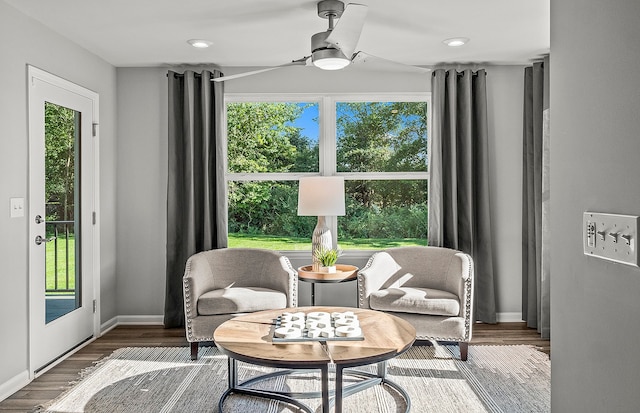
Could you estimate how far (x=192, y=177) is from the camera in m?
4.82

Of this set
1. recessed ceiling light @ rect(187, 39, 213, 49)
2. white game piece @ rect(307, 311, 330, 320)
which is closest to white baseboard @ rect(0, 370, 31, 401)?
white game piece @ rect(307, 311, 330, 320)

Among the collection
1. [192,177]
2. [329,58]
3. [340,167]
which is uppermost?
[329,58]

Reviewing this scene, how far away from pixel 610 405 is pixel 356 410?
1.98 metres

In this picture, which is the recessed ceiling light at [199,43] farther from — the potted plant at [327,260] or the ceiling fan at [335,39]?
the potted plant at [327,260]

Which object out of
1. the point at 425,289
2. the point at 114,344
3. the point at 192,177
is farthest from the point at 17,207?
the point at 425,289

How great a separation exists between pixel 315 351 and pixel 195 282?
1.68 m

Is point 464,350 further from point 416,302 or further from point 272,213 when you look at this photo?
point 272,213

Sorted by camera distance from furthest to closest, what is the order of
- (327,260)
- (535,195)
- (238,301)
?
(535,195)
(327,260)
(238,301)

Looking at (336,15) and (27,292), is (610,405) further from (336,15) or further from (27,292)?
(27,292)

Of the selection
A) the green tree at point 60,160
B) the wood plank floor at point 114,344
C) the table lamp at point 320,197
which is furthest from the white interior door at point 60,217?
the table lamp at point 320,197

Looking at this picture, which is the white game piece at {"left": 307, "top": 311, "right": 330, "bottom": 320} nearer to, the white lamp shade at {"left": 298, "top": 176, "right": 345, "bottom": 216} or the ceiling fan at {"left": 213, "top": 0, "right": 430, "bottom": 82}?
the white lamp shade at {"left": 298, "top": 176, "right": 345, "bottom": 216}

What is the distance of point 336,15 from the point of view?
3379 mm

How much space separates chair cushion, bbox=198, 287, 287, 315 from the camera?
12.9ft

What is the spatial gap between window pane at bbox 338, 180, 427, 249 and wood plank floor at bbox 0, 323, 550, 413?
1.11 metres
